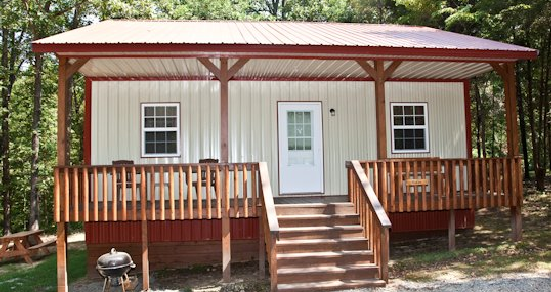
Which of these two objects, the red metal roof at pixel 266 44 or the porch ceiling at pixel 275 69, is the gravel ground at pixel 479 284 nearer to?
the red metal roof at pixel 266 44

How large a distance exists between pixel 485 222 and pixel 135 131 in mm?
9209

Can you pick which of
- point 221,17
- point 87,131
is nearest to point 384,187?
point 87,131

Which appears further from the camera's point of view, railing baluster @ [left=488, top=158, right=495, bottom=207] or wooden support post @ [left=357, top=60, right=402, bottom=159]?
railing baluster @ [left=488, top=158, right=495, bottom=207]

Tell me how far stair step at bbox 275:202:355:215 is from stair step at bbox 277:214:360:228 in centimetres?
13

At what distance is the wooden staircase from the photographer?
21.0ft

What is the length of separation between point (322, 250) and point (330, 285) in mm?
675

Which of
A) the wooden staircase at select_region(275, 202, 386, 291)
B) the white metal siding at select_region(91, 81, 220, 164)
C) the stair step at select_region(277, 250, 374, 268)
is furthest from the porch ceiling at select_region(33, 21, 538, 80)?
the stair step at select_region(277, 250, 374, 268)

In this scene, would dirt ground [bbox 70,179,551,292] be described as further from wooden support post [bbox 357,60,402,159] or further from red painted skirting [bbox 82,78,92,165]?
red painted skirting [bbox 82,78,92,165]

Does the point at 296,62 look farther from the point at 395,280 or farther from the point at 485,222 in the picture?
the point at 485,222

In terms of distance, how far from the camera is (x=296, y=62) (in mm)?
8281

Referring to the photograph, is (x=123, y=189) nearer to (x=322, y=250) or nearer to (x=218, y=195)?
(x=218, y=195)

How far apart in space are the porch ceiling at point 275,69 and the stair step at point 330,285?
13.0 ft

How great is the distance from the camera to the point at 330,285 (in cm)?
629

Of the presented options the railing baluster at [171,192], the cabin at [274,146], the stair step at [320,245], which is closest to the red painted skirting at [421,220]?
the cabin at [274,146]
